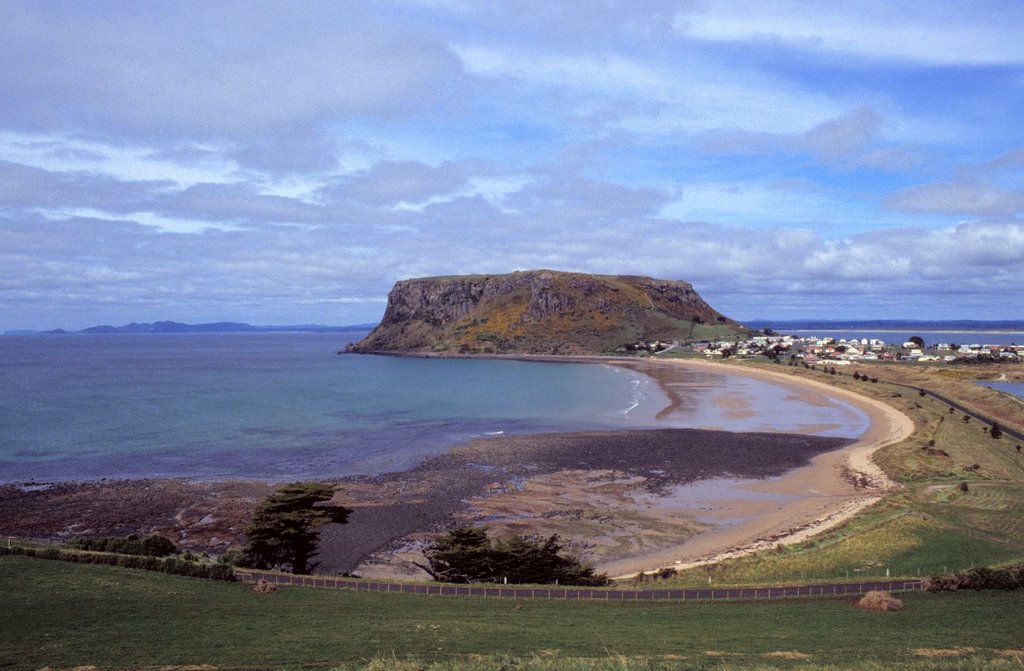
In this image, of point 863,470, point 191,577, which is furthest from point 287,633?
point 863,470

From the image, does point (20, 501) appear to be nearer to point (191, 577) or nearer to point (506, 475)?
point (191, 577)

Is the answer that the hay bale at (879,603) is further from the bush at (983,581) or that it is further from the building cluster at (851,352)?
the building cluster at (851,352)

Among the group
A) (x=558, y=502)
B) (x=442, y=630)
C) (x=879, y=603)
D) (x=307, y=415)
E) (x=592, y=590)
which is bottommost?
(x=558, y=502)

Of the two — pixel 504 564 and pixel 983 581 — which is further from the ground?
pixel 983 581

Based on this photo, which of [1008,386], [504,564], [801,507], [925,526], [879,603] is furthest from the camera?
[1008,386]

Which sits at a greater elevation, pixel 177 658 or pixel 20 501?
pixel 177 658

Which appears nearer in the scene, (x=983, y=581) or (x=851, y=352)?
(x=983, y=581)

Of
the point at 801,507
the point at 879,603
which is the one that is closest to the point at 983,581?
the point at 879,603

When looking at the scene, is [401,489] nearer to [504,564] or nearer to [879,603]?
[504,564]
